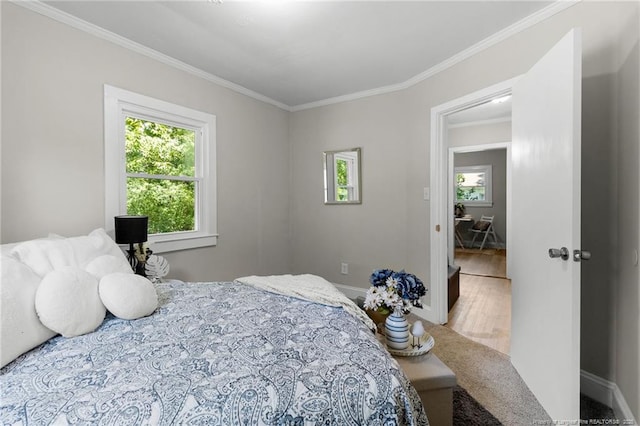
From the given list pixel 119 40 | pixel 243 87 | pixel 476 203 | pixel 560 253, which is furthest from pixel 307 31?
pixel 476 203

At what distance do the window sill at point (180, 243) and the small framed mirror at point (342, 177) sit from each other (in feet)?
4.70

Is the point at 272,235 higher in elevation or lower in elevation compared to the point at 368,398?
higher

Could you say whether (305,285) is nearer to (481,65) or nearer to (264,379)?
(264,379)

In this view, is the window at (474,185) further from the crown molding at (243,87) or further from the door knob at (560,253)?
the door knob at (560,253)

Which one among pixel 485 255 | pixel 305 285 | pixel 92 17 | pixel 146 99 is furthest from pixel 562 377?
pixel 485 255

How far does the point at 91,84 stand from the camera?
218cm

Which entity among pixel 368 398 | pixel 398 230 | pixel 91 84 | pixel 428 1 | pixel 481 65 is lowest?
pixel 368 398

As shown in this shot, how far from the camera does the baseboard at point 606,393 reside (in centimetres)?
154

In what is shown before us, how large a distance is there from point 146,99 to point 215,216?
1.18 meters

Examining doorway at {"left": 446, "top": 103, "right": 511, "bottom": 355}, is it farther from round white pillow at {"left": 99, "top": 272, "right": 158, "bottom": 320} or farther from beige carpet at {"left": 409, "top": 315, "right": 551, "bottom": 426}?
round white pillow at {"left": 99, "top": 272, "right": 158, "bottom": 320}

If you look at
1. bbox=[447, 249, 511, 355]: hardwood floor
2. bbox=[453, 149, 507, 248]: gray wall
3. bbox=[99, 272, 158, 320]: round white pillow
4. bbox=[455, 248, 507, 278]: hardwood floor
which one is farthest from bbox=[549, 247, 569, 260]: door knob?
bbox=[453, 149, 507, 248]: gray wall

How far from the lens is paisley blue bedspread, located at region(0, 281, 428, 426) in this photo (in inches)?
32.7

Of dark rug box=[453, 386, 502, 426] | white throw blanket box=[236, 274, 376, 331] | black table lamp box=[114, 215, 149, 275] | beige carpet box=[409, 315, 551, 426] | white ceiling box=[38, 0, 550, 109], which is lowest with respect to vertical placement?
dark rug box=[453, 386, 502, 426]

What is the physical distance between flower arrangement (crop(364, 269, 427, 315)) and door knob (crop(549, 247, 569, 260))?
0.66m
